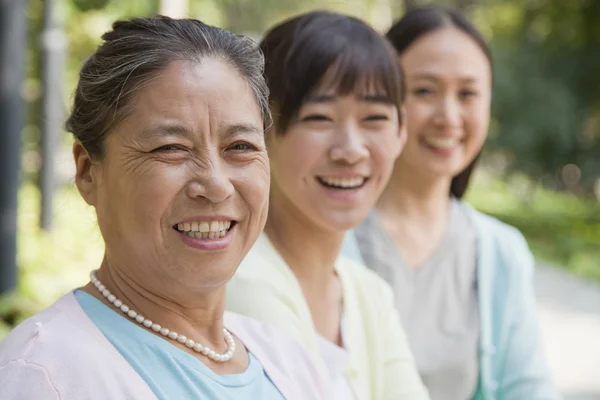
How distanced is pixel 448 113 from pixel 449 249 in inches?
20.3

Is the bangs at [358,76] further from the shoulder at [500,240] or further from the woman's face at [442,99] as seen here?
the shoulder at [500,240]

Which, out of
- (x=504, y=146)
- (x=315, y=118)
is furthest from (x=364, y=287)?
(x=504, y=146)

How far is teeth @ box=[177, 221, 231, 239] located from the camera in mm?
1545

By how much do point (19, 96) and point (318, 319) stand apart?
378 centimetres

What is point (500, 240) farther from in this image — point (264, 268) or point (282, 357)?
point (282, 357)

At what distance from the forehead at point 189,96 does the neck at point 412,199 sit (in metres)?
1.74

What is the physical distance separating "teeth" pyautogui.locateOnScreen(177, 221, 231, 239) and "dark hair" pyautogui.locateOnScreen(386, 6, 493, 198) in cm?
182

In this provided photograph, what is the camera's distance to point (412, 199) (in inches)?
129

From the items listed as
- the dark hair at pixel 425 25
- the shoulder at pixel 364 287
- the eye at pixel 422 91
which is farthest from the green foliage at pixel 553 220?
the shoulder at pixel 364 287

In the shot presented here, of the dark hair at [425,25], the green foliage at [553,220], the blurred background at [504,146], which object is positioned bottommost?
the green foliage at [553,220]

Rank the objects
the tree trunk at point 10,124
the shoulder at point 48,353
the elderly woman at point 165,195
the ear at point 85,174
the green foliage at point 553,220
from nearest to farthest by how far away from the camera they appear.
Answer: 1. the shoulder at point 48,353
2. the elderly woman at point 165,195
3. the ear at point 85,174
4. the tree trunk at point 10,124
5. the green foliage at point 553,220

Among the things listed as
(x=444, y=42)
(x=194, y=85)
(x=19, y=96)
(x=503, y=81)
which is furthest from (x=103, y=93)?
(x=503, y=81)

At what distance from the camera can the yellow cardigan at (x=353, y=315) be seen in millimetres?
2145

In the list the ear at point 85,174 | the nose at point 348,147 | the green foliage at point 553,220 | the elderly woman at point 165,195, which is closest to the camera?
the elderly woman at point 165,195
